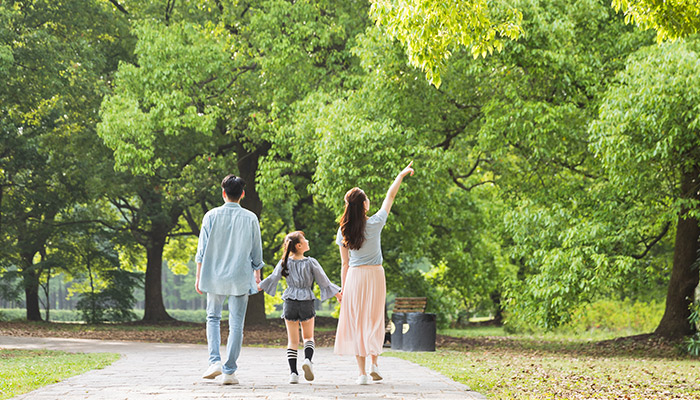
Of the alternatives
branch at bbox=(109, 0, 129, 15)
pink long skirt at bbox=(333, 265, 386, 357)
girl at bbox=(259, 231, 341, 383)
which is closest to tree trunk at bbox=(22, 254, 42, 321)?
branch at bbox=(109, 0, 129, 15)

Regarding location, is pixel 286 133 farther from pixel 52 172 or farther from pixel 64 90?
pixel 52 172

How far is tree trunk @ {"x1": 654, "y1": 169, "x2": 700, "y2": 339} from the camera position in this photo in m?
16.4

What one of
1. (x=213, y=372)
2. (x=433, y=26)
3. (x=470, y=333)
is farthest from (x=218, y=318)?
(x=470, y=333)

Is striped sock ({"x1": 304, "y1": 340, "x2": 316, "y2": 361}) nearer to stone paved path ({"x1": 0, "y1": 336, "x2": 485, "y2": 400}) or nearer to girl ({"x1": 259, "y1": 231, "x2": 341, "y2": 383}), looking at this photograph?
girl ({"x1": 259, "y1": 231, "x2": 341, "y2": 383})

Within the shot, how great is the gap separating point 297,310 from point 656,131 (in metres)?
8.46

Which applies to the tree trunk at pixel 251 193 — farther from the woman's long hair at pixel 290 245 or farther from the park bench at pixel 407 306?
the woman's long hair at pixel 290 245

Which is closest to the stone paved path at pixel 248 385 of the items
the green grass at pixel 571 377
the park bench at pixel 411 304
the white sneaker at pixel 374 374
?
the white sneaker at pixel 374 374

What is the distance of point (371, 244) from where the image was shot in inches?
284

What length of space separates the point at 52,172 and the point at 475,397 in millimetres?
23165

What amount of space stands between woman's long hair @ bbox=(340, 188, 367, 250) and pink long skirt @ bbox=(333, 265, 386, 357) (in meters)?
0.32

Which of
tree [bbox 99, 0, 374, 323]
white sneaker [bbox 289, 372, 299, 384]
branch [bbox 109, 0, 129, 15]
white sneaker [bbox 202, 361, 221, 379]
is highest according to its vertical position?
branch [bbox 109, 0, 129, 15]

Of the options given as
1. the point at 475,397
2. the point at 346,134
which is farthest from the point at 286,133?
the point at 475,397

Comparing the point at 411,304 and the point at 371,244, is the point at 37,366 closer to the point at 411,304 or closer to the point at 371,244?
the point at 371,244

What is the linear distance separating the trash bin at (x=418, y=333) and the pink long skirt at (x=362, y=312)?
6995 mm
